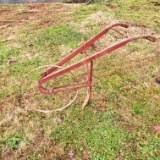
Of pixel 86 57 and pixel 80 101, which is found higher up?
pixel 86 57

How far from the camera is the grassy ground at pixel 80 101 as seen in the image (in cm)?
327

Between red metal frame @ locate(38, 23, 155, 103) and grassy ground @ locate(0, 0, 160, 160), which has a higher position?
red metal frame @ locate(38, 23, 155, 103)

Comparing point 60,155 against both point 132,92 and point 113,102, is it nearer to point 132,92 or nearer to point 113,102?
point 113,102

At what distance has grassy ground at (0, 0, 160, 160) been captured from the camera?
10.7ft

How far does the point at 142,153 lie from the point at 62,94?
6.72 feet

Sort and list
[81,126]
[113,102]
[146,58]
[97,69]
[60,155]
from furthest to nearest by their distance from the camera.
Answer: [146,58] < [97,69] < [113,102] < [81,126] < [60,155]

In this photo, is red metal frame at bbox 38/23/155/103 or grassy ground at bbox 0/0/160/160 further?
grassy ground at bbox 0/0/160/160

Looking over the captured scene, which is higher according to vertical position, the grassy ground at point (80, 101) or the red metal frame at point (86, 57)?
the red metal frame at point (86, 57)

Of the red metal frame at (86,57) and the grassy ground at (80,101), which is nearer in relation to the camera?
the red metal frame at (86,57)

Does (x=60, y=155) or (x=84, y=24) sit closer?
(x=60, y=155)

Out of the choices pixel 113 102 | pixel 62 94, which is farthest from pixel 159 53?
pixel 62 94

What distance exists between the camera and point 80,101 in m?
4.07

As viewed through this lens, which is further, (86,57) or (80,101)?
(80,101)

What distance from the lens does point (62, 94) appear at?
14.1 ft
